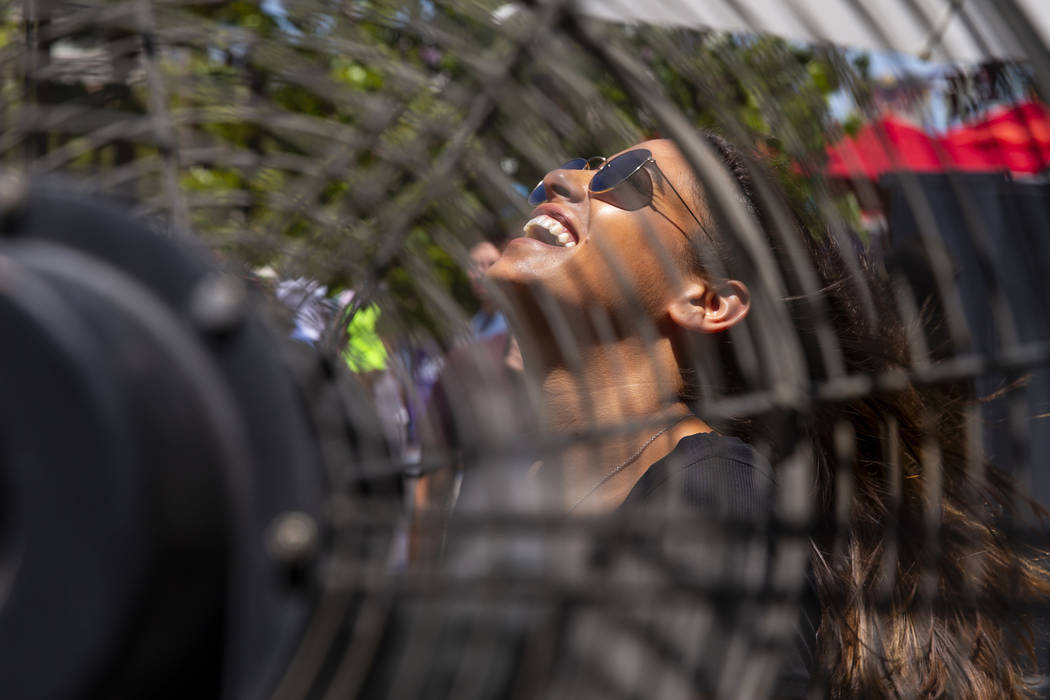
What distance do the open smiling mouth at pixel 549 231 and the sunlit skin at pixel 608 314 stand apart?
0.04ft

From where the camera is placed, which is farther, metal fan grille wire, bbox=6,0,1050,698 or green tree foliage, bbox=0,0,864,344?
green tree foliage, bbox=0,0,864,344

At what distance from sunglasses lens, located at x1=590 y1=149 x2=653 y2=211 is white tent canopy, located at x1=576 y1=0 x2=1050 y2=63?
12.2 inches

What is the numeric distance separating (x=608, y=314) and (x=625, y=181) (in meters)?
0.19

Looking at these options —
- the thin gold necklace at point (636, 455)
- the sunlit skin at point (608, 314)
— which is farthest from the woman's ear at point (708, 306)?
the thin gold necklace at point (636, 455)

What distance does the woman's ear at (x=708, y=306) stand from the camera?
147 cm

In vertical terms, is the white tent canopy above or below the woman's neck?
above

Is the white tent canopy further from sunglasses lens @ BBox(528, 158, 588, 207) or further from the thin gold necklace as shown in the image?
the thin gold necklace

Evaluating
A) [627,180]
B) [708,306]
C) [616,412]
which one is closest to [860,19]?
[627,180]

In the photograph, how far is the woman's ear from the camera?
4.83ft

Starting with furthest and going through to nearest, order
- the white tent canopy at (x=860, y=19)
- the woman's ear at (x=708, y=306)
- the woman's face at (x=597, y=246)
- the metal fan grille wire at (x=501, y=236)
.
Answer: the woman's ear at (x=708, y=306) → the woman's face at (x=597, y=246) → the white tent canopy at (x=860, y=19) → the metal fan grille wire at (x=501, y=236)

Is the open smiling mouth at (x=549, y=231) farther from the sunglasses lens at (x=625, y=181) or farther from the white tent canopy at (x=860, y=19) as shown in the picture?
the white tent canopy at (x=860, y=19)

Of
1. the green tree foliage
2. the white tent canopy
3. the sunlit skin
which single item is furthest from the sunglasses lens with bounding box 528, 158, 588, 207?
the white tent canopy

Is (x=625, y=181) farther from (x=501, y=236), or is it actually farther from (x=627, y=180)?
(x=501, y=236)

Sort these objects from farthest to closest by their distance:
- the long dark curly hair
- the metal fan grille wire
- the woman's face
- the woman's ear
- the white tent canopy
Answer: the woman's ear < the woman's face < the long dark curly hair < the white tent canopy < the metal fan grille wire
